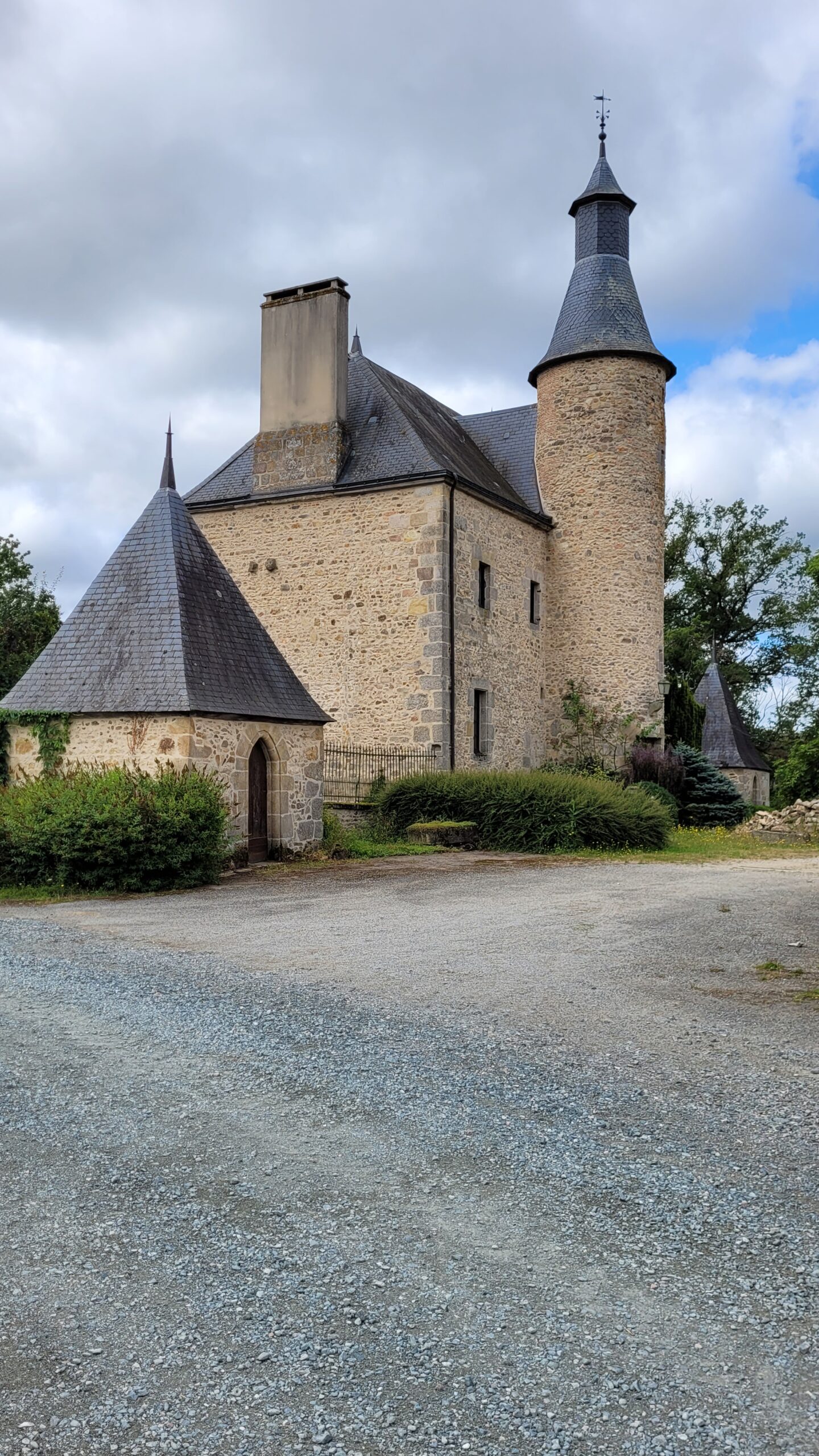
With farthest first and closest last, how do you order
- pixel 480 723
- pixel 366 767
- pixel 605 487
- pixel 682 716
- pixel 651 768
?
pixel 682 716 → pixel 605 487 → pixel 651 768 → pixel 480 723 → pixel 366 767

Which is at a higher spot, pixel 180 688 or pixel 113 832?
pixel 180 688

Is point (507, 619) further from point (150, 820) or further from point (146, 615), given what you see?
point (150, 820)

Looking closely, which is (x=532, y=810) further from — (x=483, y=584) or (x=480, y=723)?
(x=483, y=584)

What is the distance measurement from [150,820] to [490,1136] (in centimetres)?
831

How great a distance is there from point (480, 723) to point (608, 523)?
5.48 metres

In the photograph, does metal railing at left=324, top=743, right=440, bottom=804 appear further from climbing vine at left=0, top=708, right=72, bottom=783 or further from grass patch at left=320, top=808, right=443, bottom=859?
climbing vine at left=0, top=708, right=72, bottom=783

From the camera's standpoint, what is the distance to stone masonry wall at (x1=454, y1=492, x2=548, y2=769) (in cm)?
2128

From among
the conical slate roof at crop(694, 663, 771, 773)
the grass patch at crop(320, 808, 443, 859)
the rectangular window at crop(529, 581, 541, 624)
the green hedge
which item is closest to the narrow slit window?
the rectangular window at crop(529, 581, 541, 624)

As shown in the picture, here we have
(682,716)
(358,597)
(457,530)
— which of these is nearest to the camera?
(457,530)

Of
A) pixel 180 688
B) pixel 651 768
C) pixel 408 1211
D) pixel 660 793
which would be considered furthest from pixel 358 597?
pixel 408 1211

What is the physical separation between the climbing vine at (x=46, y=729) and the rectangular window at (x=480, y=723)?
9.69 m

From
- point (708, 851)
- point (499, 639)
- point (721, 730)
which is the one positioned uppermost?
point (499, 639)

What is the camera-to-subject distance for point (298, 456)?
2247 cm

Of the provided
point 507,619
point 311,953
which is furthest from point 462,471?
point 311,953
